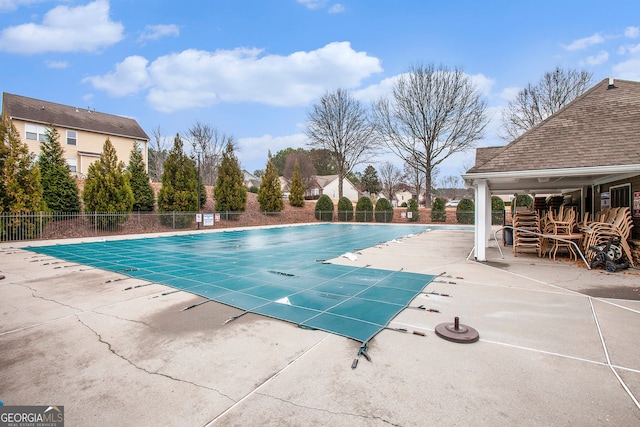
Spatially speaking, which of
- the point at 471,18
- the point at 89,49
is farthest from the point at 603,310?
the point at 89,49

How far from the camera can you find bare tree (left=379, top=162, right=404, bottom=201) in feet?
153

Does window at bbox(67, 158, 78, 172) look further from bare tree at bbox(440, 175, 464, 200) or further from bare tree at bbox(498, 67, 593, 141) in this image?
bare tree at bbox(440, 175, 464, 200)

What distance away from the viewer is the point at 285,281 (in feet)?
18.6

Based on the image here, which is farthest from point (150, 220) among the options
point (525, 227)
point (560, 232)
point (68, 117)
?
point (560, 232)

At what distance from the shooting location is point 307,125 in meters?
32.0

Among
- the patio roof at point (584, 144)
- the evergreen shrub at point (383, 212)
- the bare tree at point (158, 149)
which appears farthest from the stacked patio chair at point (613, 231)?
the bare tree at point (158, 149)

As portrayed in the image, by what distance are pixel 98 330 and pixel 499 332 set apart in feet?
14.5

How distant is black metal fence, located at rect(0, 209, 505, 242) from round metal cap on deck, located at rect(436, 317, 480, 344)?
51.7 ft

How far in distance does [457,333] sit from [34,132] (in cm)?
2647

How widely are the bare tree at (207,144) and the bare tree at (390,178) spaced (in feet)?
75.9

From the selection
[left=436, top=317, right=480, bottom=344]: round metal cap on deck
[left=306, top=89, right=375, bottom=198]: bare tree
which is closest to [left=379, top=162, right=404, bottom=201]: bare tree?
[left=306, top=89, right=375, bottom=198]: bare tree

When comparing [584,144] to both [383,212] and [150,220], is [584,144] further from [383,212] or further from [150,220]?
[383,212]

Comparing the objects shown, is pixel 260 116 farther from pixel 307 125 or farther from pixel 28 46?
pixel 28 46

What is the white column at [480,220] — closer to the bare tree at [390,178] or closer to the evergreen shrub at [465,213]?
the evergreen shrub at [465,213]
